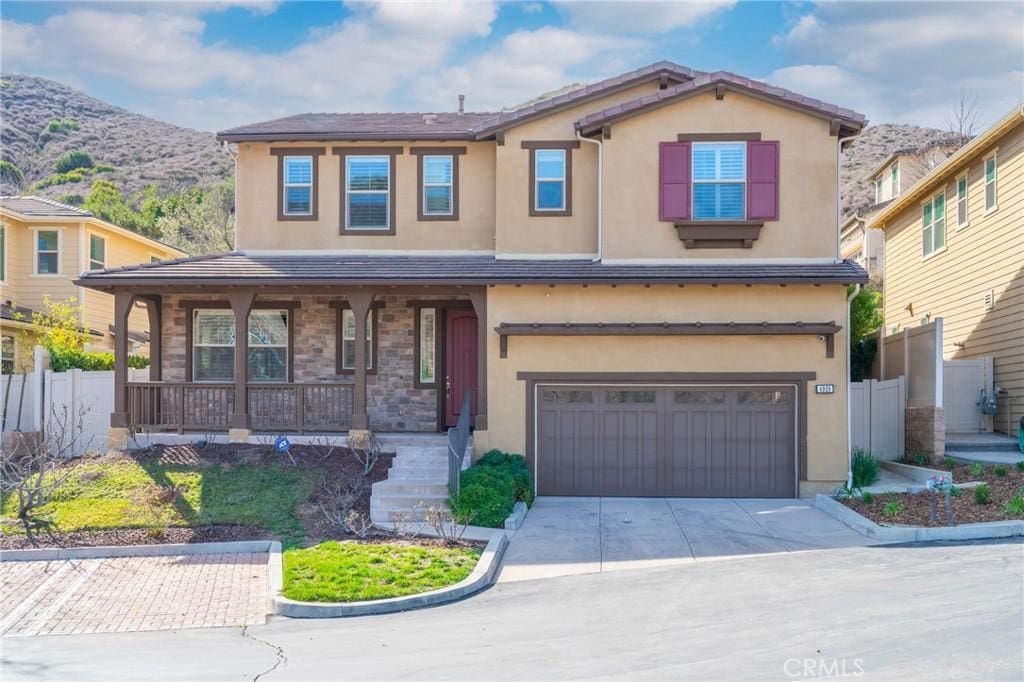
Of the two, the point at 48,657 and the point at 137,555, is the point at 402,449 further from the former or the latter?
the point at 48,657

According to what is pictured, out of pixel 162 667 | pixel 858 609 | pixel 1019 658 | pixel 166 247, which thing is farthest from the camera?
pixel 166 247

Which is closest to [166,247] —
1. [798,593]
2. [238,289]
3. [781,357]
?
[238,289]

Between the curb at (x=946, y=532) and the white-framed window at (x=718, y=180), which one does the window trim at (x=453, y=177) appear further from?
the curb at (x=946, y=532)

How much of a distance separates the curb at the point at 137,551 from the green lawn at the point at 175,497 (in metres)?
0.44

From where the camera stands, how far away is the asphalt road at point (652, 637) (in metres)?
7.41

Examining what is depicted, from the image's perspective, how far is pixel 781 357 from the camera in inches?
618

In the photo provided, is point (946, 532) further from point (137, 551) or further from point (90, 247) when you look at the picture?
point (90, 247)

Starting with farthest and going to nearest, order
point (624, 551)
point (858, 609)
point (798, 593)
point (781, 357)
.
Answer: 1. point (781, 357)
2. point (624, 551)
3. point (798, 593)
4. point (858, 609)

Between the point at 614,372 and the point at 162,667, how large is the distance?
9.53 m

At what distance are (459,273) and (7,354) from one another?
13.4m

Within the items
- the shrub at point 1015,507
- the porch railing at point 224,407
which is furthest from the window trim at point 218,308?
the shrub at point 1015,507

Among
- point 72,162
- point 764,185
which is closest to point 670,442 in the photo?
point 764,185

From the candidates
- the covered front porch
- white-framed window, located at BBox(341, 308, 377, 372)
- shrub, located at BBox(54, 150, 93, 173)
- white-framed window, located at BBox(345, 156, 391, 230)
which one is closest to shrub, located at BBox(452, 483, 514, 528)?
the covered front porch

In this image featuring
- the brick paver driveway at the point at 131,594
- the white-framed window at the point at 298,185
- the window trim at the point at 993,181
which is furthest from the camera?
the window trim at the point at 993,181
